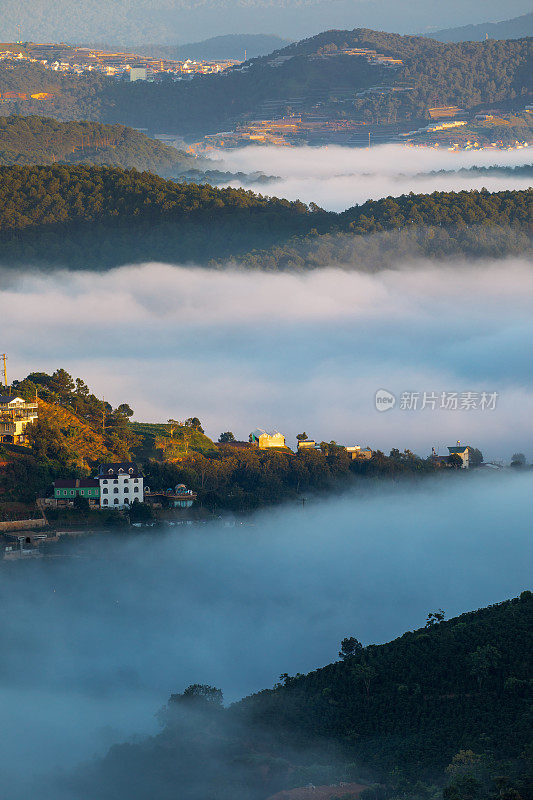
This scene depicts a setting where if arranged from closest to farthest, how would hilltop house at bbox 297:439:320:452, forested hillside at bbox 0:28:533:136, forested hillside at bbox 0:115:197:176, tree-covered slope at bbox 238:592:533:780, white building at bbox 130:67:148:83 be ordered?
1. tree-covered slope at bbox 238:592:533:780
2. hilltop house at bbox 297:439:320:452
3. forested hillside at bbox 0:115:197:176
4. forested hillside at bbox 0:28:533:136
5. white building at bbox 130:67:148:83

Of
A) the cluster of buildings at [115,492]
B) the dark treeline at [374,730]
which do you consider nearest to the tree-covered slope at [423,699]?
the dark treeline at [374,730]

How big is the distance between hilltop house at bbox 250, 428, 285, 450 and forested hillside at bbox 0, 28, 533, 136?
10680cm

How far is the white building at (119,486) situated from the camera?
149 ft

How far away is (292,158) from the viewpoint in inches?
5802

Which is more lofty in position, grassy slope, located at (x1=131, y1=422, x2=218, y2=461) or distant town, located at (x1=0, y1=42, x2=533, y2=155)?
distant town, located at (x1=0, y1=42, x2=533, y2=155)

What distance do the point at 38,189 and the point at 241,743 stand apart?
2292 inches

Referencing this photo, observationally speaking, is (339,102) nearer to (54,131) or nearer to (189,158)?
(189,158)

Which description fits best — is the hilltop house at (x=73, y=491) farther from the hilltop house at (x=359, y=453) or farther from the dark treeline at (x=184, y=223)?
the dark treeline at (x=184, y=223)

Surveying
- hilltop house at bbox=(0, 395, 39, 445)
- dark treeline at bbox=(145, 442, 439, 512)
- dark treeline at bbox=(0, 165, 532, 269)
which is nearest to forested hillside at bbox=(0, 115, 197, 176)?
dark treeline at bbox=(0, 165, 532, 269)

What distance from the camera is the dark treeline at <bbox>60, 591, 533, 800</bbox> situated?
28.7m

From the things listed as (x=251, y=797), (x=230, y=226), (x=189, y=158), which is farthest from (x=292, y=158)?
(x=251, y=797)

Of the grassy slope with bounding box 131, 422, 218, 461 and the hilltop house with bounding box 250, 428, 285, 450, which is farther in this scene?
the hilltop house with bounding box 250, 428, 285, 450

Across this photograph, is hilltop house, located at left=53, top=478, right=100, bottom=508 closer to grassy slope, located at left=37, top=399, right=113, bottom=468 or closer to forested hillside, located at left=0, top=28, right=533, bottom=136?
grassy slope, located at left=37, top=399, right=113, bottom=468

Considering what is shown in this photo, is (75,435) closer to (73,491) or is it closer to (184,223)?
(73,491)
